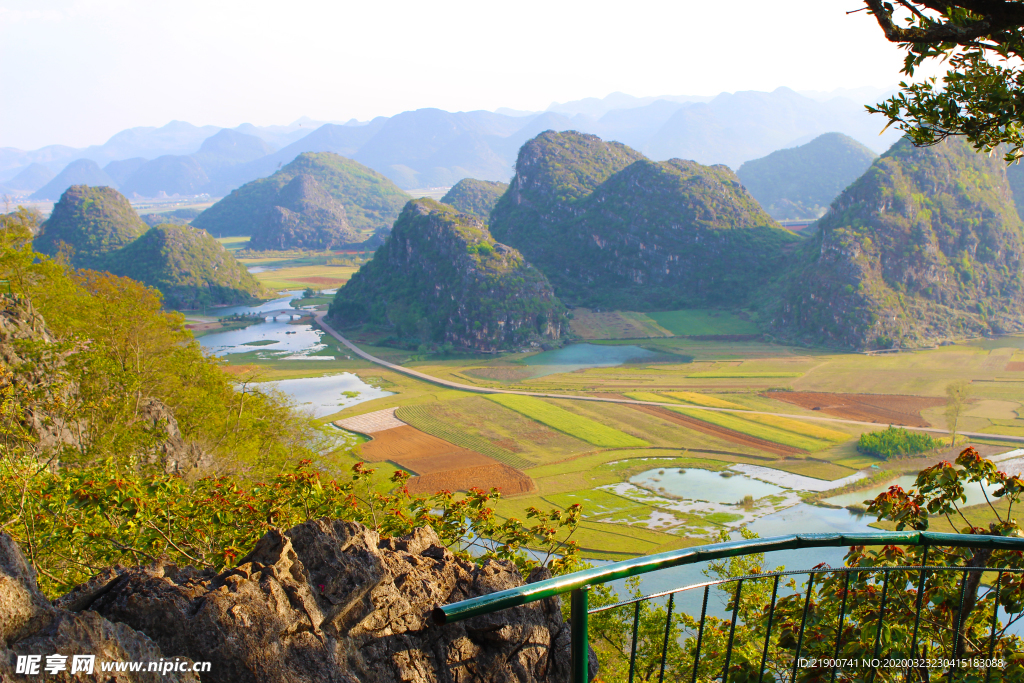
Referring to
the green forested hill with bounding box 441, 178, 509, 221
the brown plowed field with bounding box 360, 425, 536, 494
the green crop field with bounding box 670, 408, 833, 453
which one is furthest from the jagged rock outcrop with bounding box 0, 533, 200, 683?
the green forested hill with bounding box 441, 178, 509, 221

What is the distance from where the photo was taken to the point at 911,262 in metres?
97.7

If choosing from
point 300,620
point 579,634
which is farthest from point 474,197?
point 579,634

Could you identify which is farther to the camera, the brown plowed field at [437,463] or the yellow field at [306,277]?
the yellow field at [306,277]

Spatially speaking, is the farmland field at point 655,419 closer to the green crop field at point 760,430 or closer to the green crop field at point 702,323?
the green crop field at point 760,430

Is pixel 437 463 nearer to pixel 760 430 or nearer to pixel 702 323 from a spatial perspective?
pixel 760 430

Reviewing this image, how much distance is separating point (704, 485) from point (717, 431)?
1161 centimetres

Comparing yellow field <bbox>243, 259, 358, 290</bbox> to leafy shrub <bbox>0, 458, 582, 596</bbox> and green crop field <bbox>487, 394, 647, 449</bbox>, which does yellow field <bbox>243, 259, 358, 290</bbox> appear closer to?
green crop field <bbox>487, 394, 647, 449</bbox>

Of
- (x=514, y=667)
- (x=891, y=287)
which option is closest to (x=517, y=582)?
(x=514, y=667)

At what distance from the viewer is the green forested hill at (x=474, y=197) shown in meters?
186

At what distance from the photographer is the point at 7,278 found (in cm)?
2627

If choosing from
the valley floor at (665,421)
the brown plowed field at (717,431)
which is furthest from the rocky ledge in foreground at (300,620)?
the brown plowed field at (717,431)

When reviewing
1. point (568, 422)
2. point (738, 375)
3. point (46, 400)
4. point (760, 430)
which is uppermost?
point (46, 400)

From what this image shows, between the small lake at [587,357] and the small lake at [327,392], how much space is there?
20930 millimetres

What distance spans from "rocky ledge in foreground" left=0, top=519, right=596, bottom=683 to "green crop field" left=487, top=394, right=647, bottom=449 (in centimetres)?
5003
